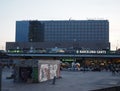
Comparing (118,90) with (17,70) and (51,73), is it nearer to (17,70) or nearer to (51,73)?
(17,70)

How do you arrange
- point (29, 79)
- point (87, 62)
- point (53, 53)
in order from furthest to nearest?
point (87, 62), point (53, 53), point (29, 79)

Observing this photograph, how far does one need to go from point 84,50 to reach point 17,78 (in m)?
136

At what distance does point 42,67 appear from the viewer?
50.2m

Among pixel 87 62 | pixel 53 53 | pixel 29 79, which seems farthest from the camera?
pixel 87 62

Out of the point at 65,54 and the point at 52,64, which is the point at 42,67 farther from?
the point at 65,54

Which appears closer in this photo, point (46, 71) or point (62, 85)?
point (62, 85)

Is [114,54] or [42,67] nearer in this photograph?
[42,67]

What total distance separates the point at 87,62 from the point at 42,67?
417ft

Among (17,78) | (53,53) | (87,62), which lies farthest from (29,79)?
(87,62)

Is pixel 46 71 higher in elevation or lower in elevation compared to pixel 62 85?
higher

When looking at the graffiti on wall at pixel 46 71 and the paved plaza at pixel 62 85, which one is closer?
the paved plaza at pixel 62 85

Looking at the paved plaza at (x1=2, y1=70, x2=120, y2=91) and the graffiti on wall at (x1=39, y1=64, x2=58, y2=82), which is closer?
the paved plaza at (x1=2, y1=70, x2=120, y2=91)

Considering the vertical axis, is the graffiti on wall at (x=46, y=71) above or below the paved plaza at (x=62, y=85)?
above

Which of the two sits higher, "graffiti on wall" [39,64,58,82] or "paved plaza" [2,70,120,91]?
"graffiti on wall" [39,64,58,82]
